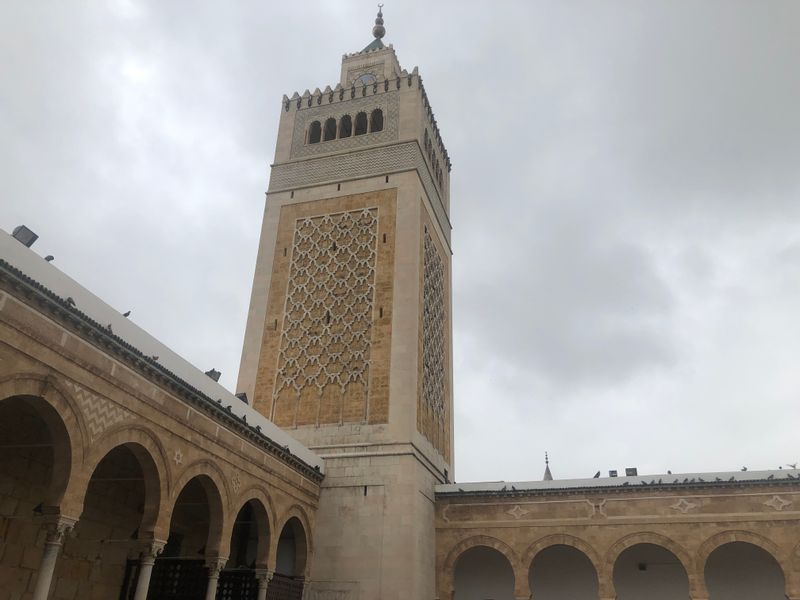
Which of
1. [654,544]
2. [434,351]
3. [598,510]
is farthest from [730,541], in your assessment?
[434,351]

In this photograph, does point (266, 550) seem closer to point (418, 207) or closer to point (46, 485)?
point (46, 485)

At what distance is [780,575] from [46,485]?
1359cm

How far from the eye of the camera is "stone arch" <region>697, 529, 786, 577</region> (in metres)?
12.7

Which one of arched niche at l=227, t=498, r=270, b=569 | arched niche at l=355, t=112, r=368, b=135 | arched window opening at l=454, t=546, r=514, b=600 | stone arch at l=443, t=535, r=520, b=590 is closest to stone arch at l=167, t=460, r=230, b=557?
arched niche at l=227, t=498, r=270, b=569

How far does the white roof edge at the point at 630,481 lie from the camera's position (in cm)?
1316

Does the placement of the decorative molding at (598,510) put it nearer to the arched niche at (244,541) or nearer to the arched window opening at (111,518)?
the arched niche at (244,541)

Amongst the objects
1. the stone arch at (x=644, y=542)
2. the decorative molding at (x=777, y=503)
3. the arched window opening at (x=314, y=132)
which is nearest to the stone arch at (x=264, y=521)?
the stone arch at (x=644, y=542)

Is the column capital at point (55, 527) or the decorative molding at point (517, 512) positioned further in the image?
the decorative molding at point (517, 512)

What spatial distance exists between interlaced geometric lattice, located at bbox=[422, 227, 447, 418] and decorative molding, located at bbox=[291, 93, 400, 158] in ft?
9.68

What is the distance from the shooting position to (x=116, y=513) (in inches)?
446

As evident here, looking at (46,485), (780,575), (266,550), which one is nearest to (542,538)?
(780,575)

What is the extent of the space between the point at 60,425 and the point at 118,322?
1.93 meters

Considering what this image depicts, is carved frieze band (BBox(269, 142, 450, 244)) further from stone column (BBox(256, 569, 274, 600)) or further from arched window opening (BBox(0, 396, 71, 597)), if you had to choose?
arched window opening (BBox(0, 396, 71, 597))

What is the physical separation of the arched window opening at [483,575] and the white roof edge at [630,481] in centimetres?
140
